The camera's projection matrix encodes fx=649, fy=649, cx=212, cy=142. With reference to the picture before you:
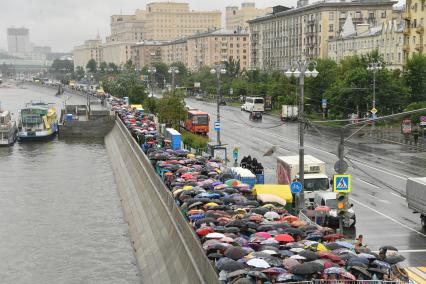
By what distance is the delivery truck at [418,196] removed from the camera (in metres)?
30.9

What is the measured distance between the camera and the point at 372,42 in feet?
370

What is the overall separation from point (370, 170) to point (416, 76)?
38153 millimetres

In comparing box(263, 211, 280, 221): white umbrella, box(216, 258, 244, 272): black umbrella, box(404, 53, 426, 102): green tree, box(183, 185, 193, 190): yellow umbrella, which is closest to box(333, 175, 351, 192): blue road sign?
box(263, 211, 280, 221): white umbrella

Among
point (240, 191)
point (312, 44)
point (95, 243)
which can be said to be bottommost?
point (95, 243)

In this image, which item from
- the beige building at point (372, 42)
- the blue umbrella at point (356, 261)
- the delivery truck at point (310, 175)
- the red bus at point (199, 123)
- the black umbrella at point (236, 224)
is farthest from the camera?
the beige building at point (372, 42)

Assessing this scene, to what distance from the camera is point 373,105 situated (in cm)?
7419

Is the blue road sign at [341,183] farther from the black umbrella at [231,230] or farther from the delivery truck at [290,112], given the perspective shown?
the delivery truck at [290,112]

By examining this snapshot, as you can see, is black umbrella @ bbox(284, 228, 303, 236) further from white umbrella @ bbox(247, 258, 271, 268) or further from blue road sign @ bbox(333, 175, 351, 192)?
white umbrella @ bbox(247, 258, 271, 268)

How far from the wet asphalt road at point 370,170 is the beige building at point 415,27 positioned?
21181 millimetres

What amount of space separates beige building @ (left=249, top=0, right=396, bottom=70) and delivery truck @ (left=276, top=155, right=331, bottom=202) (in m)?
89.8

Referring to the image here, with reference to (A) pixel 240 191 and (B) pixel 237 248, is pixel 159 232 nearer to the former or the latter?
(A) pixel 240 191

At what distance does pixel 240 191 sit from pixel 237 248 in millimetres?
11496

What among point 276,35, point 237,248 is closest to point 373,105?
point 237,248

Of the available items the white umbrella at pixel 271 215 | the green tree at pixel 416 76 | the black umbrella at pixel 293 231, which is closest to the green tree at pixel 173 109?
the green tree at pixel 416 76
